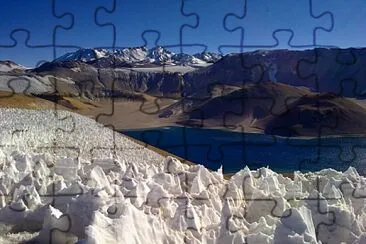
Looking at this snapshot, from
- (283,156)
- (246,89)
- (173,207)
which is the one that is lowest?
(283,156)

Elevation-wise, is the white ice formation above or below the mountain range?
above

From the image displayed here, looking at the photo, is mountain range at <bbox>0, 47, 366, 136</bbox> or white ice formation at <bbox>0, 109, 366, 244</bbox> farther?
mountain range at <bbox>0, 47, 366, 136</bbox>

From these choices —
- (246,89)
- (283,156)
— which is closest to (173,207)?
(283,156)

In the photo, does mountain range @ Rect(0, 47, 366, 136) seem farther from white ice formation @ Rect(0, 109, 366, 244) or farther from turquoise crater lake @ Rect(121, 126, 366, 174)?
white ice formation @ Rect(0, 109, 366, 244)

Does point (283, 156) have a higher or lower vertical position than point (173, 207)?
lower

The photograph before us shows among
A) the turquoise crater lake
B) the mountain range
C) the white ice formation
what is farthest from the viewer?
the mountain range

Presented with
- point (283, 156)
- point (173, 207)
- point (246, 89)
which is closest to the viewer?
point (173, 207)

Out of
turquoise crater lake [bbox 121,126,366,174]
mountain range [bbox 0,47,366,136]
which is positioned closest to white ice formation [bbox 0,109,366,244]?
mountain range [bbox 0,47,366,136]

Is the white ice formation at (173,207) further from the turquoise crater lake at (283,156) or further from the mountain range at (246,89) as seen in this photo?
the turquoise crater lake at (283,156)

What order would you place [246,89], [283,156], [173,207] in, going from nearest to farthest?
[173,207], [283,156], [246,89]


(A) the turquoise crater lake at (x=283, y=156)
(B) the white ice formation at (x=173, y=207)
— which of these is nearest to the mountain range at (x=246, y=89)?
(A) the turquoise crater lake at (x=283, y=156)

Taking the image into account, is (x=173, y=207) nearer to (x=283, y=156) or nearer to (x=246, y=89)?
A: (x=283, y=156)

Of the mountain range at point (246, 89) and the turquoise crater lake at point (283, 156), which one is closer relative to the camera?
the turquoise crater lake at point (283, 156)
